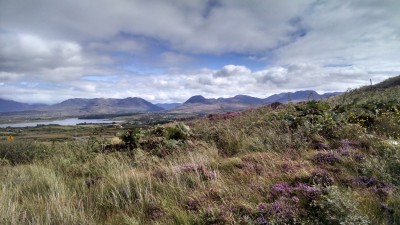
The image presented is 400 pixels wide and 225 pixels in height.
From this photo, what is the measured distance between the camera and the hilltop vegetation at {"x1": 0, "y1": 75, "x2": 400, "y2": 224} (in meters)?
3.52

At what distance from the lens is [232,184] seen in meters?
4.71

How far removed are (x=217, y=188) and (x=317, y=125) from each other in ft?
16.2

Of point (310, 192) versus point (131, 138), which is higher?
point (131, 138)

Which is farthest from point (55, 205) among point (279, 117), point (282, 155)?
point (279, 117)

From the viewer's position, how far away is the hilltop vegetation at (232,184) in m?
3.52

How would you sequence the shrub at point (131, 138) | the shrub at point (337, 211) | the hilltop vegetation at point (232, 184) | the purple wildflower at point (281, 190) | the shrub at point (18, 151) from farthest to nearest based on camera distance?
the shrub at point (18, 151)
the shrub at point (131, 138)
the purple wildflower at point (281, 190)
the hilltop vegetation at point (232, 184)
the shrub at point (337, 211)

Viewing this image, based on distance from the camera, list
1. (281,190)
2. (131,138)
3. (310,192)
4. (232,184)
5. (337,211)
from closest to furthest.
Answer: (337,211) < (310,192) < (281,190) < (232,184) < (131,138)

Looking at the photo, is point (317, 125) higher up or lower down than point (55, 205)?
higher up

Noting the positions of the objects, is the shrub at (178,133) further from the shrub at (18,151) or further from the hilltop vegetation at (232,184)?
the shrub at (18,151)

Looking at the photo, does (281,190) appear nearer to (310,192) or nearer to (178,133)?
(310,192)

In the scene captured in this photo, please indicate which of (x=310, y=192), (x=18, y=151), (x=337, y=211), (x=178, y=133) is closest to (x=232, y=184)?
(x=310, y=192)

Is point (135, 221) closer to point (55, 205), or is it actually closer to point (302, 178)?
point (55, 205)

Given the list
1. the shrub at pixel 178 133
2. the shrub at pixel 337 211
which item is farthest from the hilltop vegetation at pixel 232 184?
the shrub at pixel 178 133

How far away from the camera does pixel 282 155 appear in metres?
6.24
